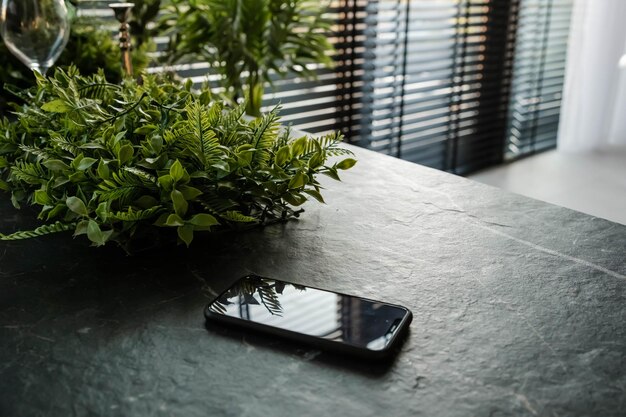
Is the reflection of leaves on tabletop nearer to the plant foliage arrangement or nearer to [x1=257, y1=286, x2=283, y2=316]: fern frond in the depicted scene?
[x1=257, y1=286, x2=283, y2=316]: fern frond

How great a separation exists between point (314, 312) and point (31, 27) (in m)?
0.86

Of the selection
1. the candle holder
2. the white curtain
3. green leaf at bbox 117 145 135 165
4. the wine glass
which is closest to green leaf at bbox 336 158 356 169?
green leaf at bbox 117 145 135 165

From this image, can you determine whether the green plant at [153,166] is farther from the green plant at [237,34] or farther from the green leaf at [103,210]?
the green plant at [237,34]

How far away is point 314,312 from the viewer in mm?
614

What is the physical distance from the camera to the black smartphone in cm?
56

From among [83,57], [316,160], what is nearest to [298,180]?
[316,160]

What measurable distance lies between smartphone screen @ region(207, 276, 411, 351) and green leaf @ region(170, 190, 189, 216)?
103 mm

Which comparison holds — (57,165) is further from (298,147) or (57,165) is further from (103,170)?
(298,147)

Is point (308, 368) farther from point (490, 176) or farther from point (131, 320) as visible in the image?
point (490, 176)

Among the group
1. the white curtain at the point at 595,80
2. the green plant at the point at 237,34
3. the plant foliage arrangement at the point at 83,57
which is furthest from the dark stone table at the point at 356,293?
the white curtain at the point at 595,80

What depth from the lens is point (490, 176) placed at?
3439 millimetres

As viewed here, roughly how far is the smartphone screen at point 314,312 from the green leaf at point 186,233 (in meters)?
0.08

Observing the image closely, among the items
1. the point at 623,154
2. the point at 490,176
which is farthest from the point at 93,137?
the point at 623,154

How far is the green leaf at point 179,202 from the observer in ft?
2.28
